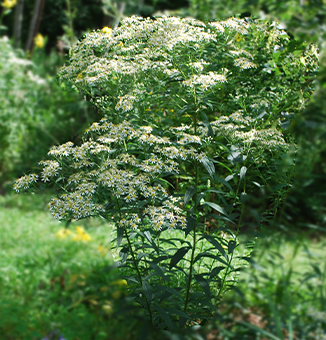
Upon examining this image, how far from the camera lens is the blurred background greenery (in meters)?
1.22

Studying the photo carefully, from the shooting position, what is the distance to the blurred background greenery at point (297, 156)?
122cm

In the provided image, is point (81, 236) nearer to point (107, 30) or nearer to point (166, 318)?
point (166, 318)

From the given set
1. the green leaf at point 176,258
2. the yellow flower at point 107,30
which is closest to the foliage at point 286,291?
the green leaf at point 176,258

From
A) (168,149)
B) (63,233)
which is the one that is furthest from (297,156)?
(63,233)

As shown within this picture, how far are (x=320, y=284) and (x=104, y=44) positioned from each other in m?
2.54

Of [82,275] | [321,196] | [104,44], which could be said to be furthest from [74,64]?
[321,196]

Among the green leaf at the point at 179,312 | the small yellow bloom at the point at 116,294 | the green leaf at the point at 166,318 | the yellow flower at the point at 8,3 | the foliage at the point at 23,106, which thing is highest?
the yellow flower at the point at 8,3

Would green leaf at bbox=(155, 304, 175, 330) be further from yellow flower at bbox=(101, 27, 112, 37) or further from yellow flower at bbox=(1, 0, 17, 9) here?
yellow flower at bbox=(101, 27, 112, 37)

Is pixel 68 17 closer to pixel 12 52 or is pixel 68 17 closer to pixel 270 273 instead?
pixel 12 52

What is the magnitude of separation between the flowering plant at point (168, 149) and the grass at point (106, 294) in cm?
58

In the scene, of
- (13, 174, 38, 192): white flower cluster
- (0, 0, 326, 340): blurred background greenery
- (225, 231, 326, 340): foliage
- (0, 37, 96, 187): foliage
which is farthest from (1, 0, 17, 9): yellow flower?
(225, 231, 326, 340): foliage

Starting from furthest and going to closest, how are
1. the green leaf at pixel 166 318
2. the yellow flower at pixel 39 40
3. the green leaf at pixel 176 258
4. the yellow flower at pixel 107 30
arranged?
the yellow flower at pixel 107 30, the green leaf at pixel 176 258, the green leaf at pixel 166 318, the yellow flower at pixel 39 40

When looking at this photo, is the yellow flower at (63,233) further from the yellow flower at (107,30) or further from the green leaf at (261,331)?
the yellow flower at (107,30)

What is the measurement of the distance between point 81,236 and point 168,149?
84 cm
